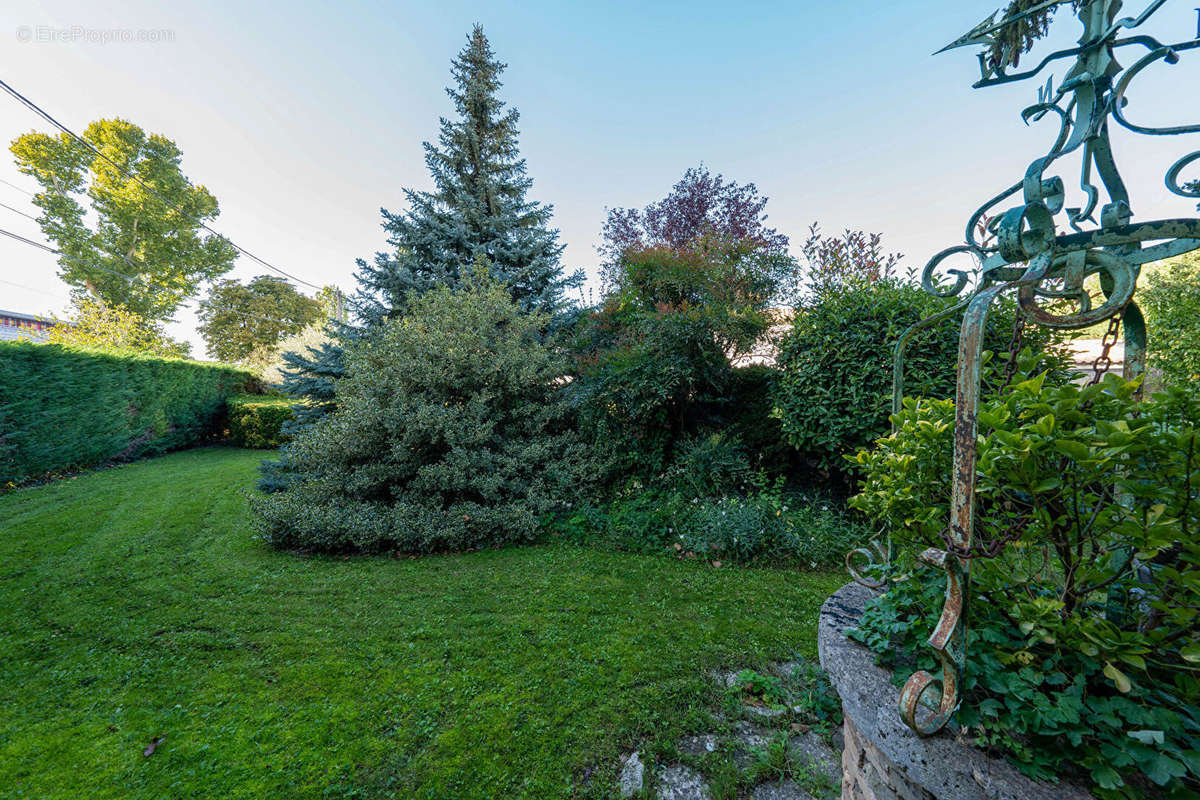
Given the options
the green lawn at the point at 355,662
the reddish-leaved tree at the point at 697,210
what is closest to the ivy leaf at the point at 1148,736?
the green lawn at the point at 355,662

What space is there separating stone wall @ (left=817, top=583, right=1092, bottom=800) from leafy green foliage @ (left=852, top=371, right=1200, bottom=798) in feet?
0.19

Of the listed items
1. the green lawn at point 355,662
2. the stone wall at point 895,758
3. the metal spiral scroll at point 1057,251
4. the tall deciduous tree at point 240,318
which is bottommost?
the green lawn at point 355,662

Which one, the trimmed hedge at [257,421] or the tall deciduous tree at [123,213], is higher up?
the tall deciduous tree at [123,213]

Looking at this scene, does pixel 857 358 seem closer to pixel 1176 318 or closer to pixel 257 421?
pixel 1176 318

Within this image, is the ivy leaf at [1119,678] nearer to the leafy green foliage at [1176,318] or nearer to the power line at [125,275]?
the leafy green foliage at [1176,318]

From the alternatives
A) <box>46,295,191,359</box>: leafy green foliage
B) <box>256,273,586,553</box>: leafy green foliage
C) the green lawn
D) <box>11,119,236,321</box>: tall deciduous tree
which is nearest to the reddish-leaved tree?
Result: <box>256,273,586,553</box>: leafy green foliage

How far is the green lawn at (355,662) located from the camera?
1.71 metres

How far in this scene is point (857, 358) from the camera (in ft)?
12.5

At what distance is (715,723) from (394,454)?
4.04m

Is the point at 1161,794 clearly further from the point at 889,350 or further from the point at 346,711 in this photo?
the point at 889,350

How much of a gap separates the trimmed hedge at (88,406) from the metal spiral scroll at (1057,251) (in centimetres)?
1085

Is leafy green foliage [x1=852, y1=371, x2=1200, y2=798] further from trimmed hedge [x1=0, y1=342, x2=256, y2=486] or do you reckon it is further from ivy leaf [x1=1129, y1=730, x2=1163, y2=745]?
trimmed hedge [x1=0, y1=342, x2=256, y2=486]

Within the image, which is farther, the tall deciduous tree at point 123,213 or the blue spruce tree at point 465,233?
the tall deciduous tree at point 123,213

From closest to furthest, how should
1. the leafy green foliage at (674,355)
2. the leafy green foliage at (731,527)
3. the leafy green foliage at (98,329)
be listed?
the leafy green foliage at (731,527) < the leafy green foliage at (674,355) < the leafy green foliage at (98,329)
